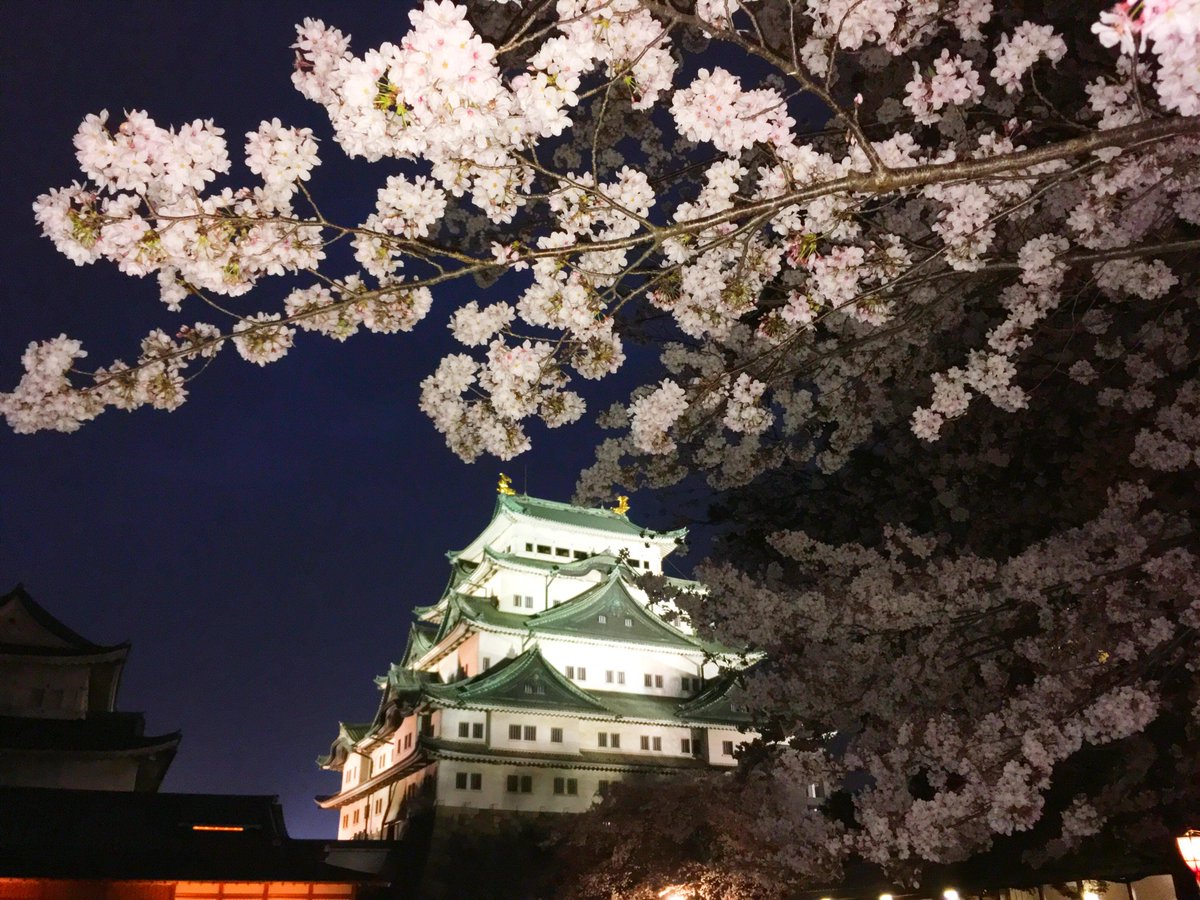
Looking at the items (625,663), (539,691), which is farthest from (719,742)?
(539,691)

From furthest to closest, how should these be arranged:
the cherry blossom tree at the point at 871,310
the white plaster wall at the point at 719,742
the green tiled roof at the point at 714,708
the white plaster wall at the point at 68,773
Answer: the white plaster wall at the point at 719,742, the green tiled roof at the point at 714,708, the white plaster wall at the point at 68,773, the cherry blossom tree at the point at 871,310

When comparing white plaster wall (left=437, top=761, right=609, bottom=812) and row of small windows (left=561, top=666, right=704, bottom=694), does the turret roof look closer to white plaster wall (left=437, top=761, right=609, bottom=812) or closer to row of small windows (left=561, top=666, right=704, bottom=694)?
white plaster wall (left=437, top=761, right=609, bottom=812)

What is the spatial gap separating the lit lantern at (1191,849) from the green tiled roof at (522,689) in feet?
66.1

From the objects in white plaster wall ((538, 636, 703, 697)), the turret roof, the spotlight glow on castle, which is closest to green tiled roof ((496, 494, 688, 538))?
the spotlight glow on castle

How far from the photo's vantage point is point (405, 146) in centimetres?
395

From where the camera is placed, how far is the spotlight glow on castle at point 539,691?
84.4 ft

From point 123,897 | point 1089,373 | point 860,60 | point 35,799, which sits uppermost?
point 860,60

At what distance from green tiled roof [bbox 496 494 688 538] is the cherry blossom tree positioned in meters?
23.6

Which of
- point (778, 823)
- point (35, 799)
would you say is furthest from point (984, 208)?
point (35, 799)

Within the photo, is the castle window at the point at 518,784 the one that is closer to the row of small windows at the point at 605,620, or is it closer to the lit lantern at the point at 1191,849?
the row of small windows at the point at 605,620

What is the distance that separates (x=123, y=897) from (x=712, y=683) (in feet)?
62.0

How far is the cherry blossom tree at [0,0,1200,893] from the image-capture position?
4.15 meters

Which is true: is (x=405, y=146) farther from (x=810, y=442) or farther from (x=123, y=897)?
(x=123, y=897)

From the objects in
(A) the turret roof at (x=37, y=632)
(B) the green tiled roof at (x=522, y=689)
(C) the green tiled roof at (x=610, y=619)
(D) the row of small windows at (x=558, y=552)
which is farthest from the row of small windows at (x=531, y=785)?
(A) the turret roof at (x=37, y=632)
